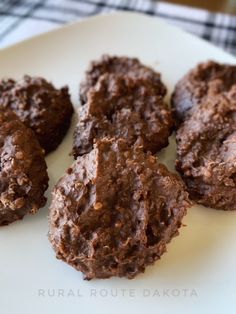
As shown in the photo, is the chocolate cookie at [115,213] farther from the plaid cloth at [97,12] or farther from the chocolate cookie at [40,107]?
the plaid cloth at [97,12]

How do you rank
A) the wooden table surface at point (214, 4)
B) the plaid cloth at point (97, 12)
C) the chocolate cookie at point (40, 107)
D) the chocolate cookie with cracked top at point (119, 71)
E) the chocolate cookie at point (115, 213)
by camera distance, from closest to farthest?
the chocolate cookie at point (115, 213) < the chocolate cookie at point (40, 107) < the chocolate cookie with cracked top at point (119, 71) < the plaid cloth at point (97, 12) < the wooden table surface at point (214, 4)

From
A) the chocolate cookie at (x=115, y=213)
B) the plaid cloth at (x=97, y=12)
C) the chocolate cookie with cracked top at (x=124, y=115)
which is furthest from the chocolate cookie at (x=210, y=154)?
the plaid cloth at (x=97, y=12)

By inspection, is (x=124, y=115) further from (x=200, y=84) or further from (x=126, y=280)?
(x=126, y=280)

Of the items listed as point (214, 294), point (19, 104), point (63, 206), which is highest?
point (19, 104)

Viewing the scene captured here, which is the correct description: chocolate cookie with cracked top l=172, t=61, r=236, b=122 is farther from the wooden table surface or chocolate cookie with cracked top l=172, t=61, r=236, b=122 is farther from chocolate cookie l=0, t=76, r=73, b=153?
the wooden table surface

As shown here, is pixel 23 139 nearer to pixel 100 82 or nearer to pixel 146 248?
pixel 100 82

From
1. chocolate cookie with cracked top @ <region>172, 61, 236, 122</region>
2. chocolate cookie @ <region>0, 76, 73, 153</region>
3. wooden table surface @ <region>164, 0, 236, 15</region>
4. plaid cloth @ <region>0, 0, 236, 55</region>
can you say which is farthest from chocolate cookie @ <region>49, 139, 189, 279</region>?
wooden table surface @ <region>164, 0, 236, 15</region>

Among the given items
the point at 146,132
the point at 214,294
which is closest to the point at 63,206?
the point at 146,132
